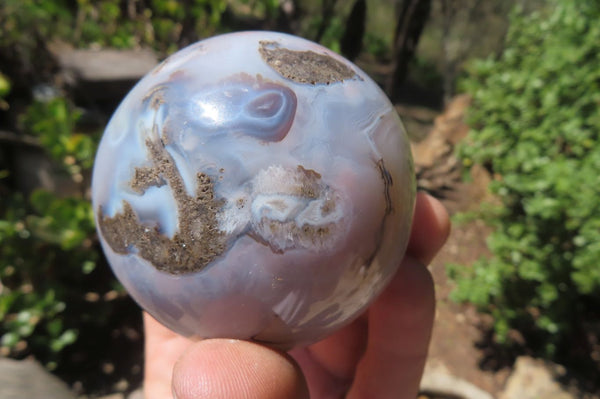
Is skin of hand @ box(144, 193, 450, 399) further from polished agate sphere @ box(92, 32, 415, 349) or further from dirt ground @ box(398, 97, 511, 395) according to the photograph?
dirt ground @ box(398, 97, 511, 395)

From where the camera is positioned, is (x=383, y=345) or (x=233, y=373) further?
(x=383, y=345)

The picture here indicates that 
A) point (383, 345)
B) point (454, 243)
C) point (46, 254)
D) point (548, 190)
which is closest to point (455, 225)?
point (454, 243)

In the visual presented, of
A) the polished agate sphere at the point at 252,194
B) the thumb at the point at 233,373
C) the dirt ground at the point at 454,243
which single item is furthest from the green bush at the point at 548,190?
the thumb at the point at 233,373

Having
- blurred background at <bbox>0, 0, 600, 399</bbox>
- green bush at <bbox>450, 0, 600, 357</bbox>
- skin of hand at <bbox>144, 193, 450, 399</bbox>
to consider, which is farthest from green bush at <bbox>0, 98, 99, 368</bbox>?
green bush at <bbox>450, 0, 600, 357</bbox>

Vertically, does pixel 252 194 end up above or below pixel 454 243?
above

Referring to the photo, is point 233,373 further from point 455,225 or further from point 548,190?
point 455,225

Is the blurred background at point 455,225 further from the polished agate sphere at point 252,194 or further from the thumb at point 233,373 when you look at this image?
the thumb at point 233,373

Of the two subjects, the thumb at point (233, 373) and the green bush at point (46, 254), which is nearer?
the thumb at point (233, 373)

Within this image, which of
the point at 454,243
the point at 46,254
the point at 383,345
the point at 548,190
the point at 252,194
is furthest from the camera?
the point at 454,243
